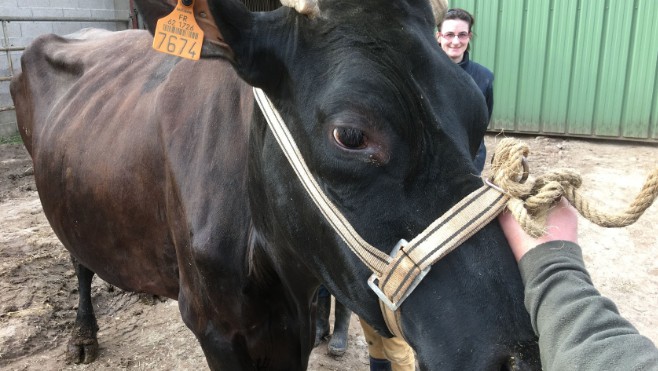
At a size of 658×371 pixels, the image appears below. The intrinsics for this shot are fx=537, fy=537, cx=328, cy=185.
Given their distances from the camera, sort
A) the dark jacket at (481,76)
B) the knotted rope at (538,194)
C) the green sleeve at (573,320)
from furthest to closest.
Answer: the dark jacket at (481,76) → the knotted rope at (538,194) → the green sleeve at (573,320)

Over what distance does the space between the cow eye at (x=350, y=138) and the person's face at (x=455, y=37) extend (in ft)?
7.87

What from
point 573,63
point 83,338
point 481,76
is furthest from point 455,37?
point 573,63

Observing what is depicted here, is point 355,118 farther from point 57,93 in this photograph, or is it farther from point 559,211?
point 57,93

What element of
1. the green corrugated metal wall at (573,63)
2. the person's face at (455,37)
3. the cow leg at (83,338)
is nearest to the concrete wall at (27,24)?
the cow leg at (83,338)

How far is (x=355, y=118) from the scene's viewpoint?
1.33 metres

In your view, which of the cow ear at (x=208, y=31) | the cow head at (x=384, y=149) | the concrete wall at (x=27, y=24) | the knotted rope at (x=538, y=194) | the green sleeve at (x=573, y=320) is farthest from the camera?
the concrete wall at (x=27, y=24)

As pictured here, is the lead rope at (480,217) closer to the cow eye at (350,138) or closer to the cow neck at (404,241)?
the cow neck at (404,241)

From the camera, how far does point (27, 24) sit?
9.47 meters

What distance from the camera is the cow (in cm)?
129

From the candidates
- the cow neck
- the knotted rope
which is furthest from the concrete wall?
the knotted rope

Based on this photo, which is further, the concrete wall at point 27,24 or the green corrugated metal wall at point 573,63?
the concrete wall at point 27,24

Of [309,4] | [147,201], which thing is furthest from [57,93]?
[309,4]

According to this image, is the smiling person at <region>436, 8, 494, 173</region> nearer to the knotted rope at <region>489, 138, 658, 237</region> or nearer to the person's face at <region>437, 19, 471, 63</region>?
the person's face at <region>437, 19, 471, 63</region>

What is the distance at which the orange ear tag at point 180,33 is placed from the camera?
1.56 m
